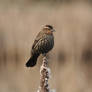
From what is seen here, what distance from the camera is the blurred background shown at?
8148 mm

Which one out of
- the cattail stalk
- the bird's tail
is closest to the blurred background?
the bird's tail

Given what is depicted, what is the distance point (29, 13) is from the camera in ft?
32.8

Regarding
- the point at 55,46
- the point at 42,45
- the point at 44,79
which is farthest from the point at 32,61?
the point at 55,46

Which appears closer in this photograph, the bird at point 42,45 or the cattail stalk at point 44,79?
the cattail stalk at point 44,79

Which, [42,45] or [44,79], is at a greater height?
[42,45]

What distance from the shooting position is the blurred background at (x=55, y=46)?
8.15m

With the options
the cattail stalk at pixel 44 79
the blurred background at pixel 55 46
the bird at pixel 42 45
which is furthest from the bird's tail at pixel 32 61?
the blurred background at pixel 55 46

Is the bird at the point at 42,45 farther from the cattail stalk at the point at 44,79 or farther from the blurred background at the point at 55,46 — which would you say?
the blurred background at the point at 55,46

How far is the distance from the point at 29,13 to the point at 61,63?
191 centimetres

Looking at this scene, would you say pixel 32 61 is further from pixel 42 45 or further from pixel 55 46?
pixel 55 46

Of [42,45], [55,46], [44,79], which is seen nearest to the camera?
[44,79]

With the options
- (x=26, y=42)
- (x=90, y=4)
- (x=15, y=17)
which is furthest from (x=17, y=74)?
(x=90, y=4)

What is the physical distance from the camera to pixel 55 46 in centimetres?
874

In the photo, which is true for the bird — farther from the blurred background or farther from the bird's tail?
Result: the blurred background
